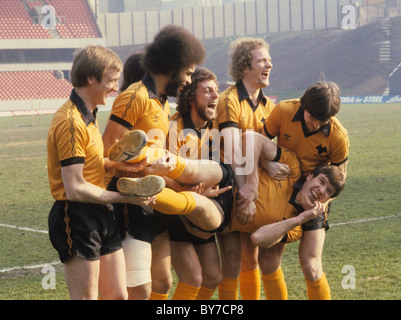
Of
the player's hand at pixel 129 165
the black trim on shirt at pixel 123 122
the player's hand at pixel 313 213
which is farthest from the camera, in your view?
the player's hand at pixel 313 213

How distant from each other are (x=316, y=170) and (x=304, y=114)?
43cm

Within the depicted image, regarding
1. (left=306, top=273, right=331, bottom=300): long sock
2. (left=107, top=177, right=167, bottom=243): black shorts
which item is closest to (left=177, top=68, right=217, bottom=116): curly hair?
(left=107, top=177, right=167, bottom=243): black shorts

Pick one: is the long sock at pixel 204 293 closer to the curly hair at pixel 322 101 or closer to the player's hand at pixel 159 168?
the player's hand at pixel 159 168

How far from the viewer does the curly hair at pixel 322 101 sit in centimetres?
417

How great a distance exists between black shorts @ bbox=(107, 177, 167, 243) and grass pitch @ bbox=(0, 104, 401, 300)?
176cm

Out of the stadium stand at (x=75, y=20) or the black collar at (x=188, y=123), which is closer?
the black collar at (x=188, y=123)

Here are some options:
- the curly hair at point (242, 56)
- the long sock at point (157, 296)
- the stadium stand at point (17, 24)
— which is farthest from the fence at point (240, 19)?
the long sock at point (157, 296)

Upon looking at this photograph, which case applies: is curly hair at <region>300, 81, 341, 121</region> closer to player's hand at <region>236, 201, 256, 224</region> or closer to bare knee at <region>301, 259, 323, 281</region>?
player's hand at <region>236, 201, 256, 224</region>

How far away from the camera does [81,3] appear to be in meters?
63.3

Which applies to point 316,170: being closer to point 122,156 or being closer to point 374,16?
point 122,156

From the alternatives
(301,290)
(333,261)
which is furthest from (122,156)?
(333,261)

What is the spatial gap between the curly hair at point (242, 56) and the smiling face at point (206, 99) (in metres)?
0.51

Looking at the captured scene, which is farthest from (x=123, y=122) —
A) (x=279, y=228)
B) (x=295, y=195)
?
(x=295, y=195)

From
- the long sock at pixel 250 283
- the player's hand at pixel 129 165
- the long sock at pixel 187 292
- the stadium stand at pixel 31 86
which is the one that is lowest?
the stadium stand at pixel 31 86
